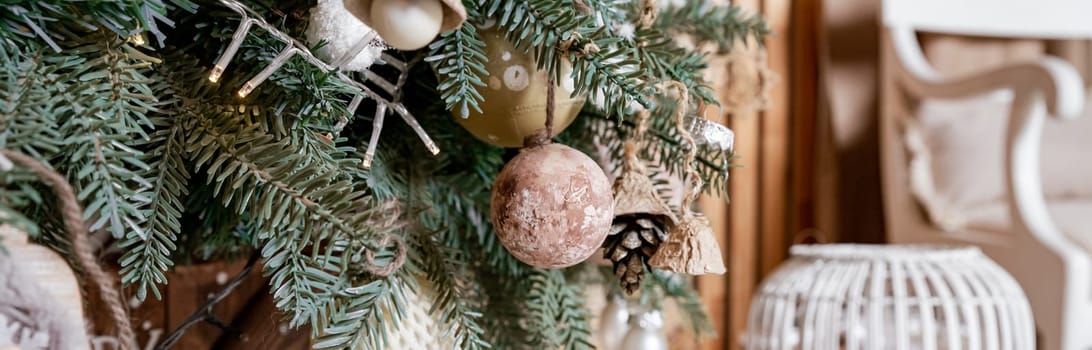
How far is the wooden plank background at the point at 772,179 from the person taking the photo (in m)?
1.03

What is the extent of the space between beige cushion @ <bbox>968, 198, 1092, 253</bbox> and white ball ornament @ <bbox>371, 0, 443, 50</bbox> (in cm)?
74

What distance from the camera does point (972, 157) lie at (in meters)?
0.96

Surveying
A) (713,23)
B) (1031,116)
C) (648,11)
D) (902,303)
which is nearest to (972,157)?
(1031,116)

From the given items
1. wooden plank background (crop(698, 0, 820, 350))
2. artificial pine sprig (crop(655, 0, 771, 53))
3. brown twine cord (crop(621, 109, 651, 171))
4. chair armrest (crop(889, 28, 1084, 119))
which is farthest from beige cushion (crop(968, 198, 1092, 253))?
brown twine cord (crop(621, 109, 651, 171))

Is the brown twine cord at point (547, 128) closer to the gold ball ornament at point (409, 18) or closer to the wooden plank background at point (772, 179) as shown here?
the gold ball ornament at point (409, 18)

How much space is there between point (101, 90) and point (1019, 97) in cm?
76

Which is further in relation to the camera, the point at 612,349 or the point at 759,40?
the point at 612,349

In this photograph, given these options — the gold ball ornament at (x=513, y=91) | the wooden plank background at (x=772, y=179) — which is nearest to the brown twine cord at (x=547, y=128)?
the gold ball ornament at (x=513, y=91)

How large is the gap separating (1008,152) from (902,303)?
0.20 m

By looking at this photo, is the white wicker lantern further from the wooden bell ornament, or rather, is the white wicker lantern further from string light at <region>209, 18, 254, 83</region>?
string light at <region>209, 18, 254, 83</region>

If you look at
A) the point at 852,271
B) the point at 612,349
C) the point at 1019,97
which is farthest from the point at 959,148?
the point at 612,349

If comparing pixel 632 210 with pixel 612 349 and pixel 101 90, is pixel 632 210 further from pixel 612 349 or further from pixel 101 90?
pixel 612 349

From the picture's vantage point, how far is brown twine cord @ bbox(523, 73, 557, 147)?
33 cm

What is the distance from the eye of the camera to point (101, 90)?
0.27 meters
